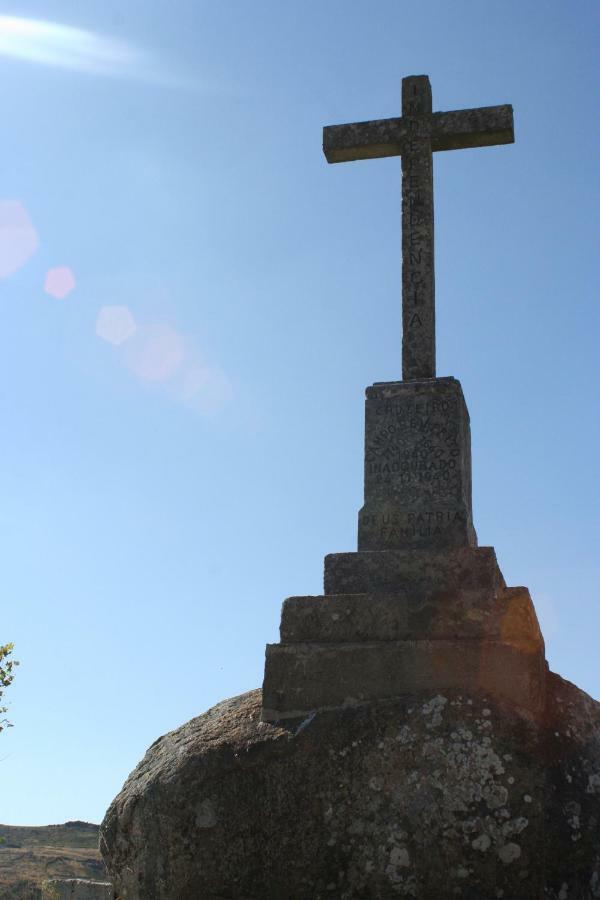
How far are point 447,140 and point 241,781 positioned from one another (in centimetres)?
461

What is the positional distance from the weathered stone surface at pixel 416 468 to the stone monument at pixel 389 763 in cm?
3

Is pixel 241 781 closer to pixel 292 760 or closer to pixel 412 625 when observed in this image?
pixel 292 760

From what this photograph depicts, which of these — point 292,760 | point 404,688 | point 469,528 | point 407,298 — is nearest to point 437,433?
point 469,528

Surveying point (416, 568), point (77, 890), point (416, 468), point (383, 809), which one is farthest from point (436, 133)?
point (77, 890)

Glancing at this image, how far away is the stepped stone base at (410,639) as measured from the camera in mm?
5152

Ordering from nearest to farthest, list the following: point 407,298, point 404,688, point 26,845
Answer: point 404,688
point 407,298
point 26,845

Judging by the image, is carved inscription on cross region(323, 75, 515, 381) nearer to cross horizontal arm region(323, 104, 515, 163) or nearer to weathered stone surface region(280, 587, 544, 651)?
Answer: cross horizontal arm region(323, 104, 515, 163)

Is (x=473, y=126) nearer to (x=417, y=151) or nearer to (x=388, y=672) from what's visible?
(x=417, y=151)

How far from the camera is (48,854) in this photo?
25.8 metres

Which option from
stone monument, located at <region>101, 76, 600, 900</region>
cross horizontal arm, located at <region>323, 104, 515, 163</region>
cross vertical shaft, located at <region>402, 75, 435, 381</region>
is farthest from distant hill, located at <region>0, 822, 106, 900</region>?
cross horizontal arm, located at <region>323, 104, 515, 163</region>

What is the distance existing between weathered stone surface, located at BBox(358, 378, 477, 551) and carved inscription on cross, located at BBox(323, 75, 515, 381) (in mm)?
279

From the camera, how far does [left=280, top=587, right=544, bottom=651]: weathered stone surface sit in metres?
5.27

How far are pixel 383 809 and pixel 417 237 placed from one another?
12.5 feet

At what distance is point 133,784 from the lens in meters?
5.43
